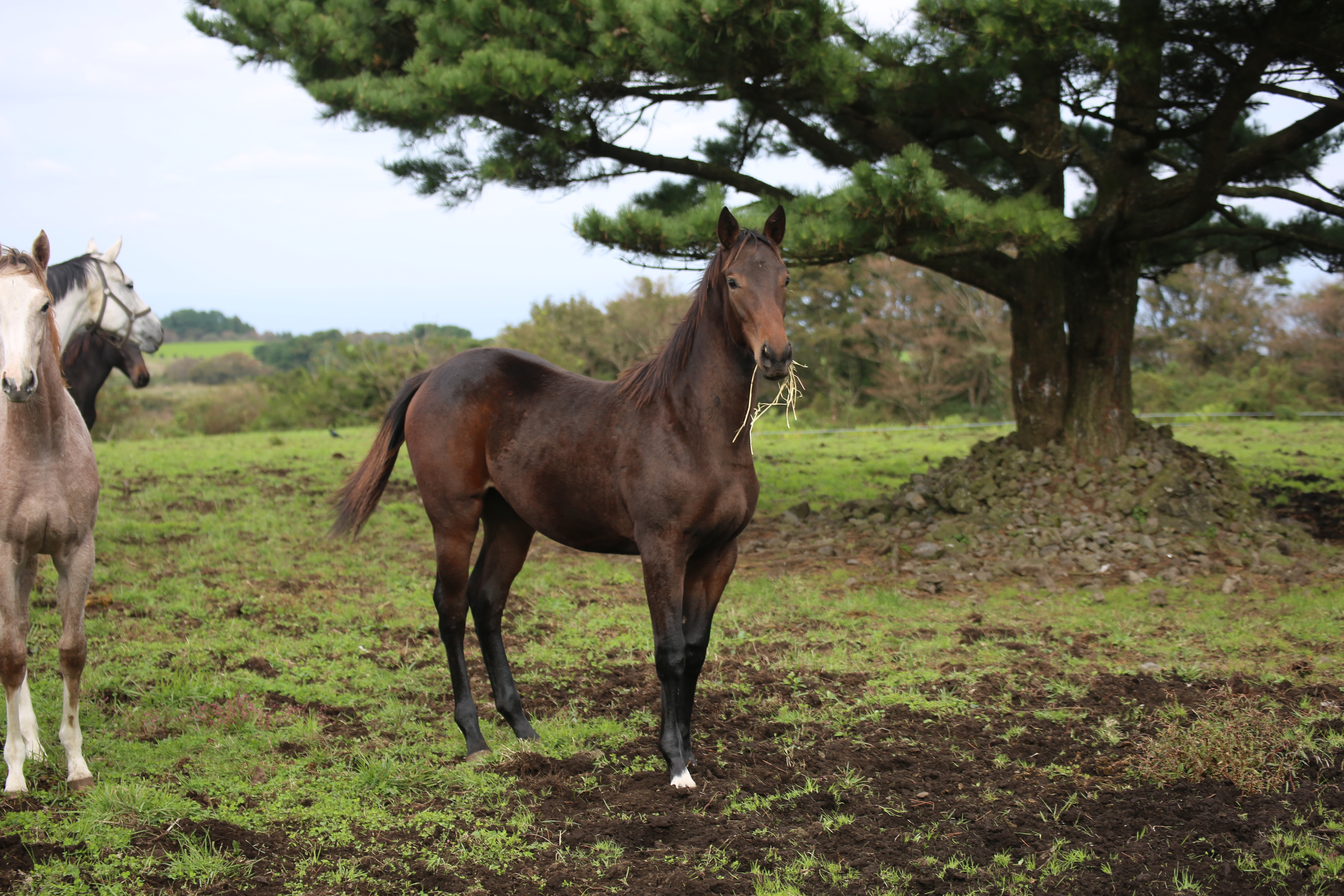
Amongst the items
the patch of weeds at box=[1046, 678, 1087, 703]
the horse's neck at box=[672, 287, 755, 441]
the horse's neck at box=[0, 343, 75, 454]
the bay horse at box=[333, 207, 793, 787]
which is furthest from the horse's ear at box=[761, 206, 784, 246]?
the horse's neck at box=[0, 343, 75, 454]

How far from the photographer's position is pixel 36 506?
3.38m

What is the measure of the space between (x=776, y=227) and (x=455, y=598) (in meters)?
2.11

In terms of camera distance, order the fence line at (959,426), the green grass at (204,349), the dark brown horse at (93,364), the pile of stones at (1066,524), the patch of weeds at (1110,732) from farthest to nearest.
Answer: the green grass at (204,349)
the fence line at (959,426)
the dark brown horse at (93,364)
the pile of stones at (1066,524)
the patch of weeds at (1110,732)

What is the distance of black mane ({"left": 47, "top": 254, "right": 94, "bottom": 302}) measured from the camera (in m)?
5.22

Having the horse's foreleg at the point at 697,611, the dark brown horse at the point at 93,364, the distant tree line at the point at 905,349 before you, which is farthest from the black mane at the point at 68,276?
the distant tree line at the point at 905,349

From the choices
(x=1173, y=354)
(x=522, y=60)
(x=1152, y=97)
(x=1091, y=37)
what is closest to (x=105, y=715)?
(x=522, y=60)

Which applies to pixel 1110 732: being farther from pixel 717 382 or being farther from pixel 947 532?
pixel 947 532

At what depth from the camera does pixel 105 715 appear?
4.15 m

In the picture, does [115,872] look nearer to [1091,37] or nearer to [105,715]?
[105,715]

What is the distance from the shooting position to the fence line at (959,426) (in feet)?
60.3

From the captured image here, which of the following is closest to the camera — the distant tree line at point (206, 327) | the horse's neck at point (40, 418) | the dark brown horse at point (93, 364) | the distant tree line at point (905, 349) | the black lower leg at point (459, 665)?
the horse's neck at point (40, 418)

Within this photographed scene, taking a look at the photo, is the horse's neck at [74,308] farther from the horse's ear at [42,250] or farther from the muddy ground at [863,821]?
the muddy ground at [863,821]

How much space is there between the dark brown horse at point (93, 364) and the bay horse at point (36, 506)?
155 inches

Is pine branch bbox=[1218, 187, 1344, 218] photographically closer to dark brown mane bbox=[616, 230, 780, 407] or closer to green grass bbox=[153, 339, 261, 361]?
dark brown mane bbox=[616, 230, 780, 407]
